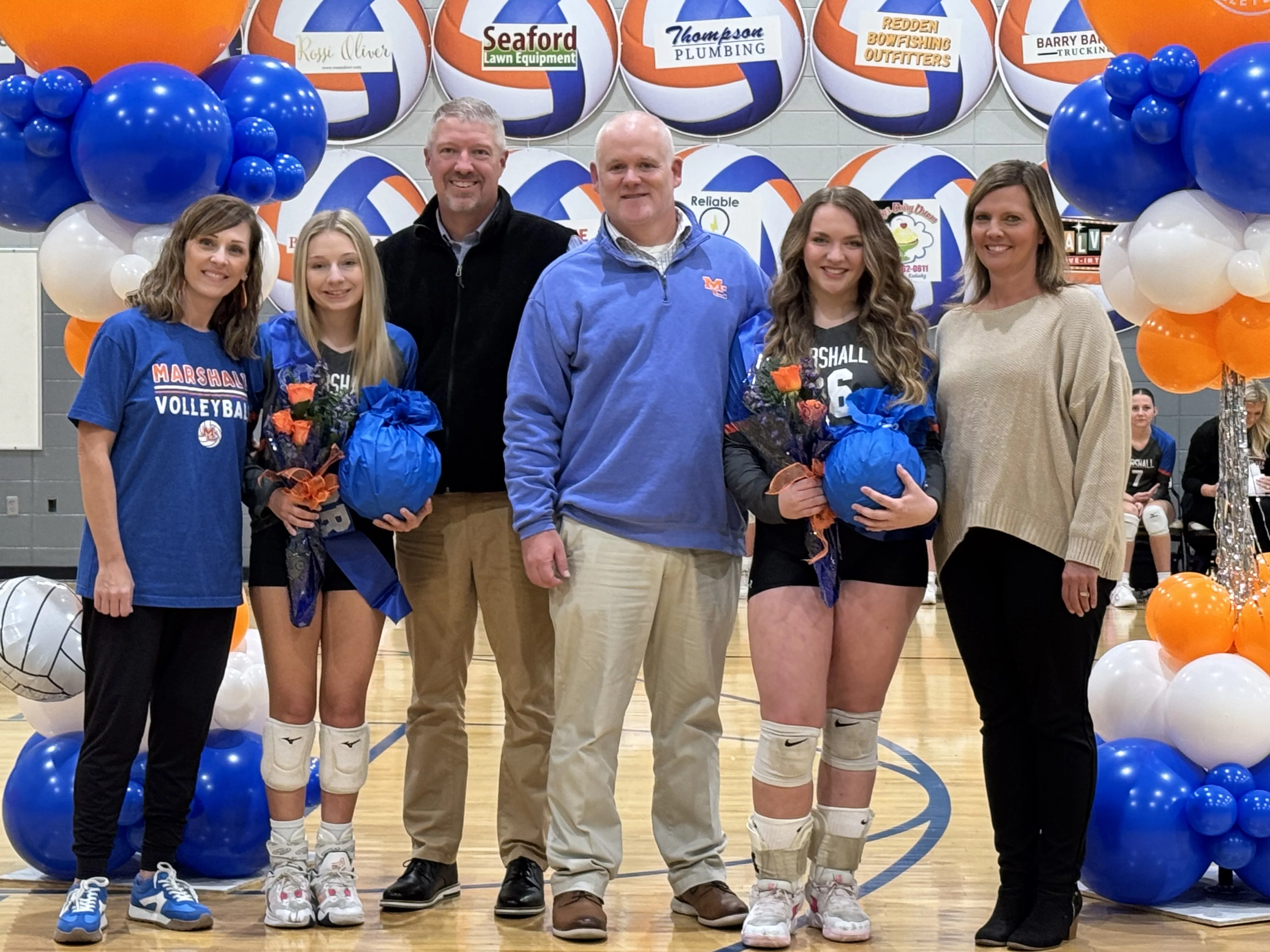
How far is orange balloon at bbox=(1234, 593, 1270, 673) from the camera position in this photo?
10.5 ft

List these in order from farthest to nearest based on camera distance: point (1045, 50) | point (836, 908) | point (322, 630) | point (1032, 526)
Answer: point (1045, 50) → point (322, 630) → point (836, 908) → point (1032, 526)

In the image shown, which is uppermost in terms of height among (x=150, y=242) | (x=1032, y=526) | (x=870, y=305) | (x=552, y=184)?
(x=552, y=184)

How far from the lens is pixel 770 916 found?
279 cm

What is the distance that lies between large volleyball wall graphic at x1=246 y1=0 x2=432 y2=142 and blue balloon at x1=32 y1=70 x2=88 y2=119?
19.1 ft

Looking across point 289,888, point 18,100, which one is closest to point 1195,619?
point 289,888

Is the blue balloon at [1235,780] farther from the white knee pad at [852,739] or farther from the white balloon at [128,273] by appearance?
the white balloon at [128,273]

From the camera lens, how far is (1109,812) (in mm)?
3092

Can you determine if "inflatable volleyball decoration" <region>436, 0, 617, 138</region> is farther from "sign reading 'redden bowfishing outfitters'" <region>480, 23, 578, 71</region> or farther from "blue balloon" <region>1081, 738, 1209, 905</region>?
"blue balloon" <region>1081, 738, 1209, 905</region>

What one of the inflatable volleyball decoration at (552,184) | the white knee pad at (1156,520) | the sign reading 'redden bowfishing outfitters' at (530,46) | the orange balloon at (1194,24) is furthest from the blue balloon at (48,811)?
the white knee pad at (1156,520)

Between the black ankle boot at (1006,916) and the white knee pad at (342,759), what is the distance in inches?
53.6

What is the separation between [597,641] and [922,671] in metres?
3.78

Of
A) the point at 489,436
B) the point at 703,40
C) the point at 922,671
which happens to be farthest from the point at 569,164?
the point at 489,436

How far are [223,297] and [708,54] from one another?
249 inches

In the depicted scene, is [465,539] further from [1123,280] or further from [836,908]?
[1123,280]
